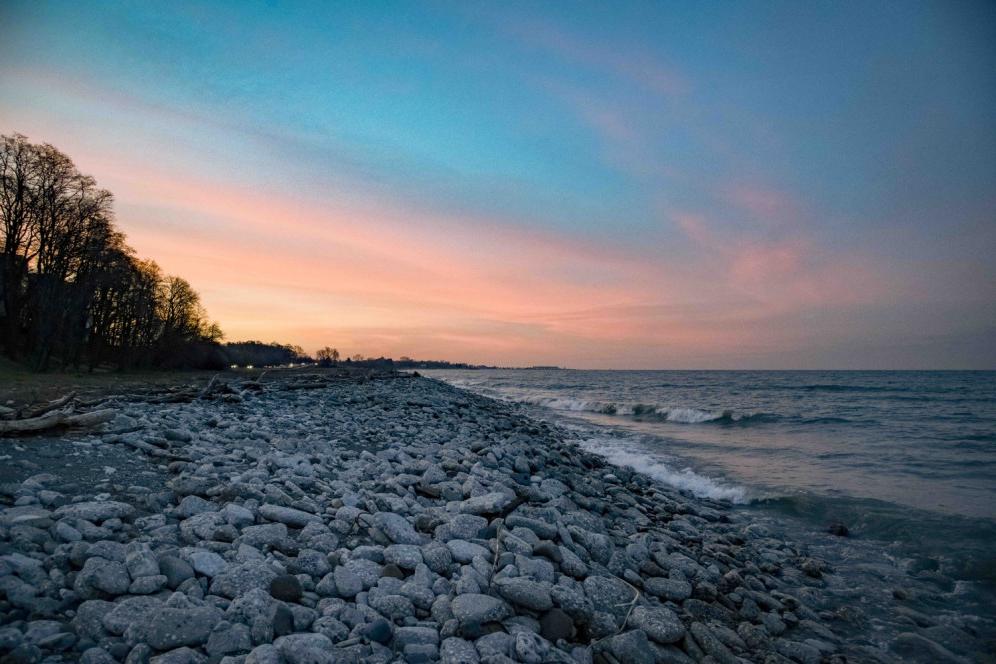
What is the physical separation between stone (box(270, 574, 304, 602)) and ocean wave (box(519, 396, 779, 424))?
22262mm

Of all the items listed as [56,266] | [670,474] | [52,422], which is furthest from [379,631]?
[56,266]

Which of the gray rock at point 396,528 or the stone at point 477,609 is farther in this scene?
the gray rock at point 396,528

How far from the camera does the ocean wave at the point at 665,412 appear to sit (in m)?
22.6

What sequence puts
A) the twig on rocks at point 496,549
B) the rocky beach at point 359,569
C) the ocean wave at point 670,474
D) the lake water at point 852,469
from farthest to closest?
the ocean wave at point 670,474 < the lake water at point 852,469 < the twig on rocks at point 496,549 < the rocky beach at point 359,569

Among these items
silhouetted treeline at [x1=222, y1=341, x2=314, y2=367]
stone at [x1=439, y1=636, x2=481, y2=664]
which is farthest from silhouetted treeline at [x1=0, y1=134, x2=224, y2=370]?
stone at [x1=439, y1=636, x2=481, y2=664]

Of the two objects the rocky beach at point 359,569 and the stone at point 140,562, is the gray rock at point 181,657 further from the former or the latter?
the stone at point 140,562

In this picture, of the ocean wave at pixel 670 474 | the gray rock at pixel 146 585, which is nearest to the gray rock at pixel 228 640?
the gray rock at pixel 146 585

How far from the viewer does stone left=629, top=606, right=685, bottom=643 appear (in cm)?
345

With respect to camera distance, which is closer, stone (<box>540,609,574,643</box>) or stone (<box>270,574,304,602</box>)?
stone (<box>270,574,304,602</box>)

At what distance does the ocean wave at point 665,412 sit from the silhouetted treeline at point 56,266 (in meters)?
25.4

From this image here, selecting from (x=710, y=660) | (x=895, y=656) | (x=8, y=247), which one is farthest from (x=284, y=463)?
(x=8, y=247)

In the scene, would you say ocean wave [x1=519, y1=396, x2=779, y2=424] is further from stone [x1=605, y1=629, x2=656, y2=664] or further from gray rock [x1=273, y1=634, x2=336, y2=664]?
gray rock [x1=273, y1=634, x2=336, y2=664]

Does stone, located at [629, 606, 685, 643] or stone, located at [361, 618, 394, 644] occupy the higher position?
stone, located at [361, 618, 394, 644]

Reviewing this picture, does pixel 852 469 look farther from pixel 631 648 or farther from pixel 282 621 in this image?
pixel 282 621
